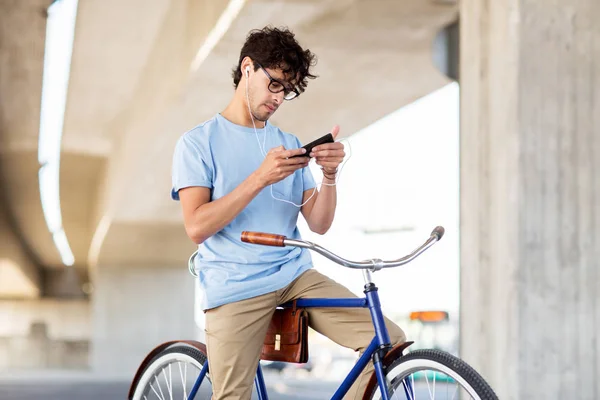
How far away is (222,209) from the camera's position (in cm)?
278

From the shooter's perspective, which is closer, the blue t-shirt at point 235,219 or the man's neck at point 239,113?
the blue t-shirt at point 235,219

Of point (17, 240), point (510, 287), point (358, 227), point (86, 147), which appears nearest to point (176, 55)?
point (510, 287)

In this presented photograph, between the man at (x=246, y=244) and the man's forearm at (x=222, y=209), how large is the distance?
0.02 metres

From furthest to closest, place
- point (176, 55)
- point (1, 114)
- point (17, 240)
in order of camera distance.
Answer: point (17, 240), point (1, 114), point (176, 55)

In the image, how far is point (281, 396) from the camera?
12.5m

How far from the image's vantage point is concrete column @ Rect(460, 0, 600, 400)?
5250 millimetres

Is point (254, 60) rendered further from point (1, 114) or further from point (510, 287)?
point (1, 114)

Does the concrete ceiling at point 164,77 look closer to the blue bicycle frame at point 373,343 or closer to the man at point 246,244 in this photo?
the man at point 246,244

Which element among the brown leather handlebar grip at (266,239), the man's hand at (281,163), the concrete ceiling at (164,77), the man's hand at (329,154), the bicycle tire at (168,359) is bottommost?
the bicycle tire at (168,359)

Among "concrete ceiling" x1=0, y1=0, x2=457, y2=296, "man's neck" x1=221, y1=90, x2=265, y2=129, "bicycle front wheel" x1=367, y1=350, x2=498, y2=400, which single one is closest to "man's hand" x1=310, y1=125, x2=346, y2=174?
"man's neck" x1=221, y1=90, x2=265, y2=129

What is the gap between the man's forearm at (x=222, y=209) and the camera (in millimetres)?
2720

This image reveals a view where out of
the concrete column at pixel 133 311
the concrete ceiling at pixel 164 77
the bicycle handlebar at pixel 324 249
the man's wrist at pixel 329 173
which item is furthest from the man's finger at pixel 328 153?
the concrete column at pixel 133 311

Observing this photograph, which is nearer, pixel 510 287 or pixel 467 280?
pixel 510 287

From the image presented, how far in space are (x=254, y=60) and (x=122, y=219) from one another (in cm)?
1653
